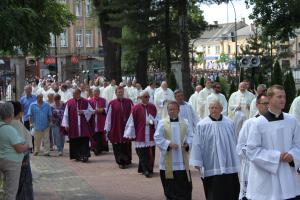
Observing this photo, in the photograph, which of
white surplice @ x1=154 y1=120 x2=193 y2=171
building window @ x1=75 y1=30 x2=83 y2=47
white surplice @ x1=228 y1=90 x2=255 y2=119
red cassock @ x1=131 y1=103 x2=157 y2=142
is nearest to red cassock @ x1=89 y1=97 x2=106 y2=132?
white surplice @ x1=228 y1=90 x2=255 y2=119

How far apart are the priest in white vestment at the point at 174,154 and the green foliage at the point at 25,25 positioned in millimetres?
2230

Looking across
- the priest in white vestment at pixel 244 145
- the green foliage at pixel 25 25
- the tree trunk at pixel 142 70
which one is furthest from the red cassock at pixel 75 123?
the tree trunk at pixel 142 70

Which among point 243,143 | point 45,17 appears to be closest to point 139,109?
point 45,17

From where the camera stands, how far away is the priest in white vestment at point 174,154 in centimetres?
972

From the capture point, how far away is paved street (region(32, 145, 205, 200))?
425 inches

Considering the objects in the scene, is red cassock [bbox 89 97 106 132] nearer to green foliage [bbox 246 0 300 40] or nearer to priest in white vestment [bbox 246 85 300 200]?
priest in white vestment [bbox 246 85 300 200]

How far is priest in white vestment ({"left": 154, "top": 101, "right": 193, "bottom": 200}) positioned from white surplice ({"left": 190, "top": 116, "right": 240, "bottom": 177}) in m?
1.20

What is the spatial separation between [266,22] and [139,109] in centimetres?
2924

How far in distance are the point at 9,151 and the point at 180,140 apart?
2.95m

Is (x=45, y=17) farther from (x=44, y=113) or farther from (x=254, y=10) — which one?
(x=254, y=10)

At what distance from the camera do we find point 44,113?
16969 mm

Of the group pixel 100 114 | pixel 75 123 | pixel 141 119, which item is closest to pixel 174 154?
pixel 141 119

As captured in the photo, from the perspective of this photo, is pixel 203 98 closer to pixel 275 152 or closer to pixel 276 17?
pixel 275 152

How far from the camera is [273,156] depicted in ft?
20.5
